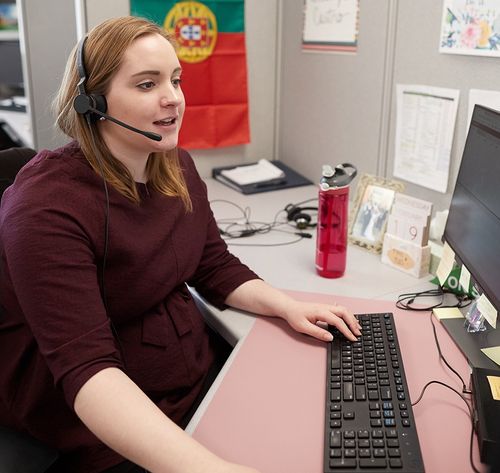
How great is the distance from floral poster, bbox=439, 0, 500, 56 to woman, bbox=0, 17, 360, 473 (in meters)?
0.70

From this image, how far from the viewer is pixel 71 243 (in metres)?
0.88

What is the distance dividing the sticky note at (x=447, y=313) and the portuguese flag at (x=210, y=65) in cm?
117

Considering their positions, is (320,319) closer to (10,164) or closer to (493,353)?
(493,353)

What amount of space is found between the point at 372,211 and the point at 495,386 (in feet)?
2.27

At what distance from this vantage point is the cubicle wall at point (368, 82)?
1.42 m

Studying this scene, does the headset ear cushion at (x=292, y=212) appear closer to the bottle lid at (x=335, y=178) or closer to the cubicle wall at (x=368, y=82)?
the cubicle wall at (x=368, y=82)

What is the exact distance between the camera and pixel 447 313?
1.14 m

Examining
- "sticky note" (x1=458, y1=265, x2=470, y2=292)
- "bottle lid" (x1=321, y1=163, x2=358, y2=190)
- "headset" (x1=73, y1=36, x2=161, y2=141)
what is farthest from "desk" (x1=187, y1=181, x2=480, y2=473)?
"headset" (x1=73, y1=36, x2=161, y2=141)

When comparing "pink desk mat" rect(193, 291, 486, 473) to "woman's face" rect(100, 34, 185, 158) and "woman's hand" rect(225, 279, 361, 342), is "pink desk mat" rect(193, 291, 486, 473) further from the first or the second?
"woman's face" rect(100, 34, 185, 158)

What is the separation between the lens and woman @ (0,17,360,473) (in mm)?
813

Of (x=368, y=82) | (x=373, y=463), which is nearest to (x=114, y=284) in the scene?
(x=373, y=463)

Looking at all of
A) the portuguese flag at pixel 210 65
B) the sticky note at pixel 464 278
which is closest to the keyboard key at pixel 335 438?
the sticky note at pixel 464 278

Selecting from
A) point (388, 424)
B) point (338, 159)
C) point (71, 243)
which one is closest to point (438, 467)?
point (388, 424)

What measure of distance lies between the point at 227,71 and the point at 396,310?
1199 mm
